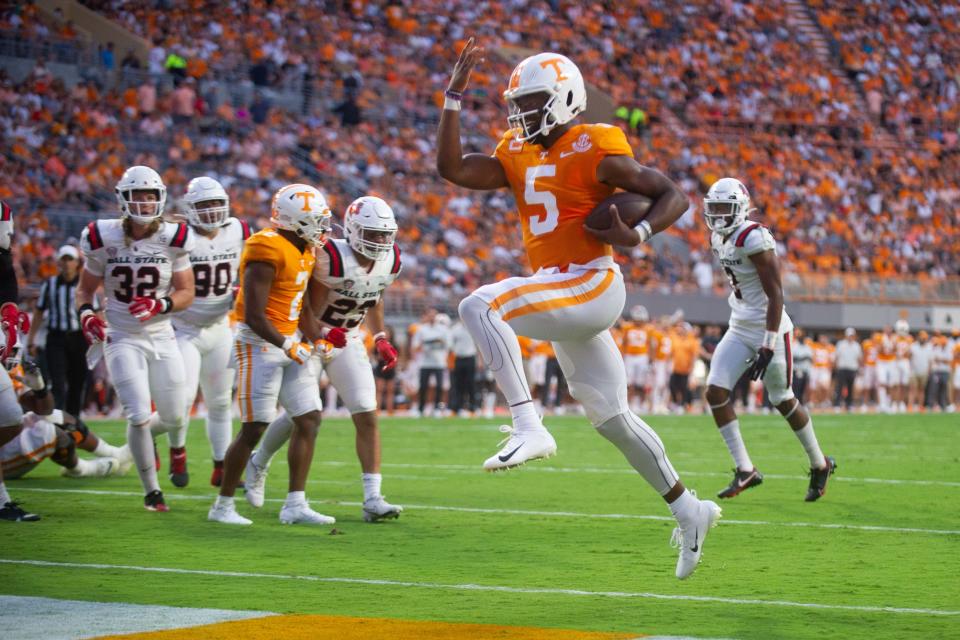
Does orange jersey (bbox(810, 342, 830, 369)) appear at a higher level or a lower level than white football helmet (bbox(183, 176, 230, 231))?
lower

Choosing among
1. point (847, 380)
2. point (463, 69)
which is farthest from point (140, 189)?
point (847, 380)

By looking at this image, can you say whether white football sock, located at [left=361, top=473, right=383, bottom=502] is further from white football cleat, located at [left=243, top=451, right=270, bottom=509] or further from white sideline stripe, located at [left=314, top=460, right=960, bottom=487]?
white sideline stripe, located at [left=314, top=460, right=960, bottom=487]

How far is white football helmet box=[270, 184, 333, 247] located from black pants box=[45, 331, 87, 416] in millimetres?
5259

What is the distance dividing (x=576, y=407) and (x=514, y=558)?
55.8ft

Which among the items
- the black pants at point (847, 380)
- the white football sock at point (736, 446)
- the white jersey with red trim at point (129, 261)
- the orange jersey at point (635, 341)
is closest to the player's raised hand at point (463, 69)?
the white jersey with red trim at point (129, 261)

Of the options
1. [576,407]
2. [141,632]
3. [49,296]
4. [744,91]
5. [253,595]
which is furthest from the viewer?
[744,91]

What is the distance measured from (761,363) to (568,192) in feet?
11.3

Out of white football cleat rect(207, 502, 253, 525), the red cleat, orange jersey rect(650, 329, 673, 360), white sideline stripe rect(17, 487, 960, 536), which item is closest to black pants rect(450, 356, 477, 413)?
orange jersey rect(650, 329, 673, 360)

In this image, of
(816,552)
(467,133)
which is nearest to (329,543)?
(816,552)

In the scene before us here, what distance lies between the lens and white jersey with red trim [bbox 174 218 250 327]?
9578 mm

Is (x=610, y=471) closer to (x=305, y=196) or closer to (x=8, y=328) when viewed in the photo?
(x=305, y=196)

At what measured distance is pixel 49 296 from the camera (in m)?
13.2

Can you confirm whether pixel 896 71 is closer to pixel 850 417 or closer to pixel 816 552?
pixel 850 417

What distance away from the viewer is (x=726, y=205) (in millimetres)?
9328
